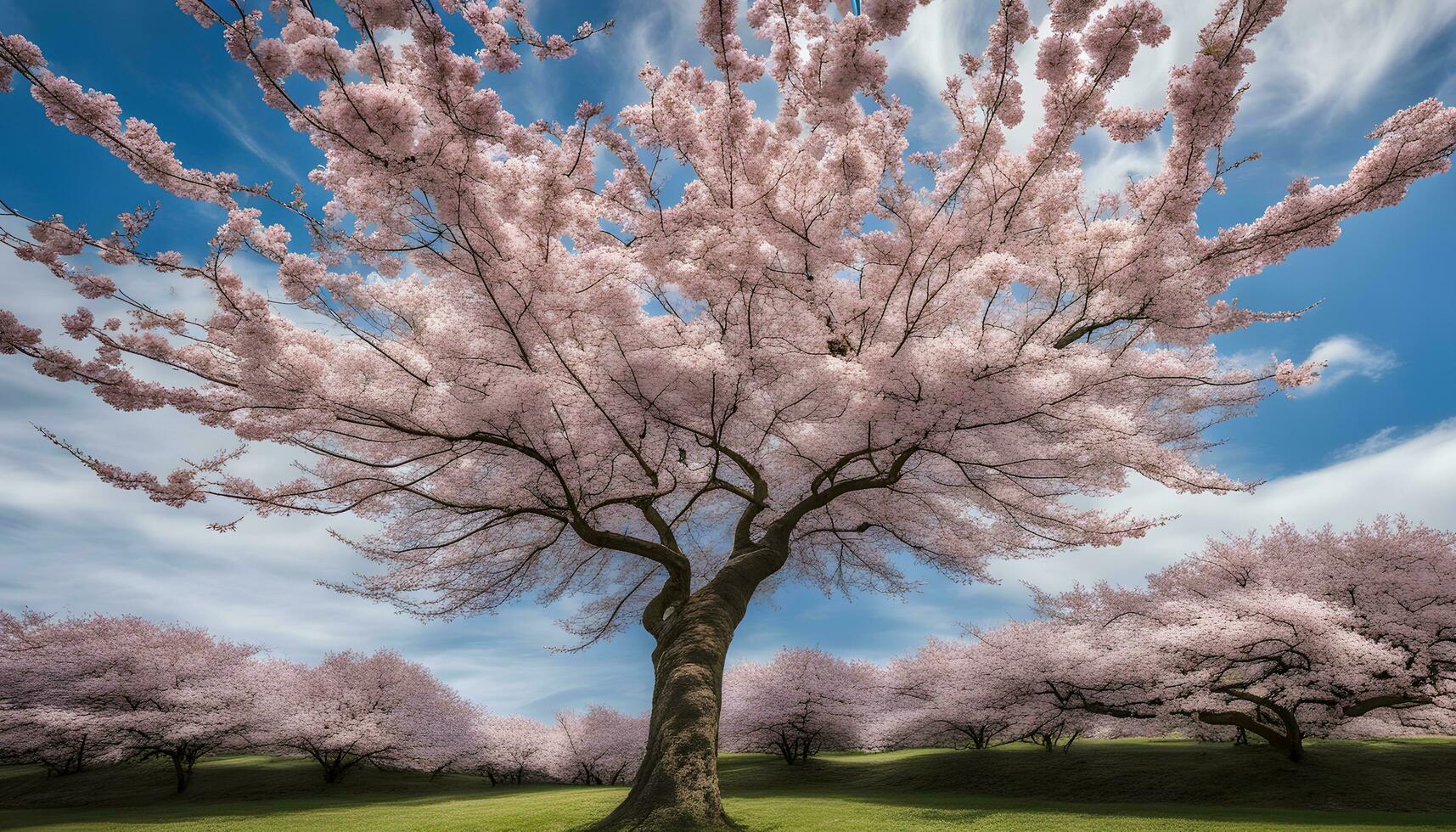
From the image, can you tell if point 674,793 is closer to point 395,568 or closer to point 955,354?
point 955,354

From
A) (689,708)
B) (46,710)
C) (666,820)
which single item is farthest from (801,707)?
(46,710)

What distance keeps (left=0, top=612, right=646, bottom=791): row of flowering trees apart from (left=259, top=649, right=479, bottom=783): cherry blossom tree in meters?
0.04

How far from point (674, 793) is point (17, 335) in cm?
767

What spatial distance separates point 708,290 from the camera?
7.78m

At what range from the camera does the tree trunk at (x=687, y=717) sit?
5574 millimetres

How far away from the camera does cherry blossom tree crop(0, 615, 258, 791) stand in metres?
16.3

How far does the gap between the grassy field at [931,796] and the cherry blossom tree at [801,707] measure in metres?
0.66

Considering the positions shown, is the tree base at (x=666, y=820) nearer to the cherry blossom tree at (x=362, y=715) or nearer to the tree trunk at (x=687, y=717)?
the tree trunk at (x=687, y=717)

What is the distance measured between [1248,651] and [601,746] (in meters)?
17.9

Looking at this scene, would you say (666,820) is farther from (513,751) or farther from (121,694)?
(121,694)

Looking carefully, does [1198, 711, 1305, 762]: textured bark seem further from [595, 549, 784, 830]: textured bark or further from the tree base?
the tree base

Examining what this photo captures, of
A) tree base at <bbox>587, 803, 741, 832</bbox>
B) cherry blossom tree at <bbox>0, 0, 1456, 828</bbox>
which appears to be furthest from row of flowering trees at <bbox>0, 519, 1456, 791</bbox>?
tree base at <bbox>587, 803, 741, 832</bbox>

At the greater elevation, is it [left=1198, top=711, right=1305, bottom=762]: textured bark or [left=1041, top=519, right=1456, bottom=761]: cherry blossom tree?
[left=1041, top=519, right=1456, bottom=761]: cherry blossom tree

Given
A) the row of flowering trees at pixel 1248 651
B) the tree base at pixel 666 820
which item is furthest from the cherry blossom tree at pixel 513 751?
the tree base at pixel 666 820
